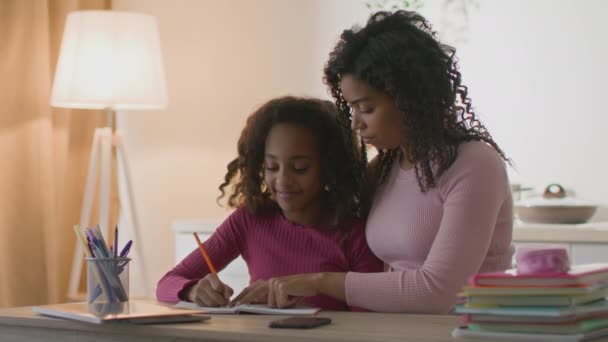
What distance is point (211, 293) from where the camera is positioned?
1646 mm

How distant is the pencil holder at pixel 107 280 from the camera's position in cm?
152

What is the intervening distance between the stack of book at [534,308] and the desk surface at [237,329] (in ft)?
0.17

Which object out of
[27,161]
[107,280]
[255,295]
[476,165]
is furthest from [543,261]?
[27,161]

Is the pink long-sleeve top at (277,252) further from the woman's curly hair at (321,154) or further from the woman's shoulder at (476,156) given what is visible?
the woman's shoulder at (476,156)

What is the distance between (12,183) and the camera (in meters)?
3.29

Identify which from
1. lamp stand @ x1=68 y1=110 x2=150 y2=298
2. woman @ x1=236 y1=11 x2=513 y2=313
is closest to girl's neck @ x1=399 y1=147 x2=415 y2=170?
woman @ x1=236 y1=11 x2=513 y2=313

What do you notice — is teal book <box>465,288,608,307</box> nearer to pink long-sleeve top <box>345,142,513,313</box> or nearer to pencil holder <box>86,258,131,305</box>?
pink long-sleeve top <box>345,142,513,313</box>

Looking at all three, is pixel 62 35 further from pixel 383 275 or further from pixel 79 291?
pixel 383 275

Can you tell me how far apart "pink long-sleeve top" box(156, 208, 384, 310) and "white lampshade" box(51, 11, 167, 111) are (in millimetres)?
1309

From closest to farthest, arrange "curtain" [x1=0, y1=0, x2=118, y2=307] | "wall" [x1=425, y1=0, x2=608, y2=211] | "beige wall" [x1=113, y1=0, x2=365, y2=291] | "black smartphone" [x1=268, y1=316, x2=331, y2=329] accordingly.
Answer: "black smartphone" [x1=268, y1=316, x2=331, y2=329], "wall" [x1=425, y1=0, x2=608, y2=211], "curtain" [x1=0, y1=0, x2=118, y2=307], "beige wall" [x1=113, y1=0, x2=365, y2=291]

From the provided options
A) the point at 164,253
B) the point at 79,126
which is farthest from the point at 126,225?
the point at 79,126

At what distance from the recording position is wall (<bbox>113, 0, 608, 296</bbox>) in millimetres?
3143

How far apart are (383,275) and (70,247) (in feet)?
7.54

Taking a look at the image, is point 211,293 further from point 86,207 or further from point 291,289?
point 86,207
